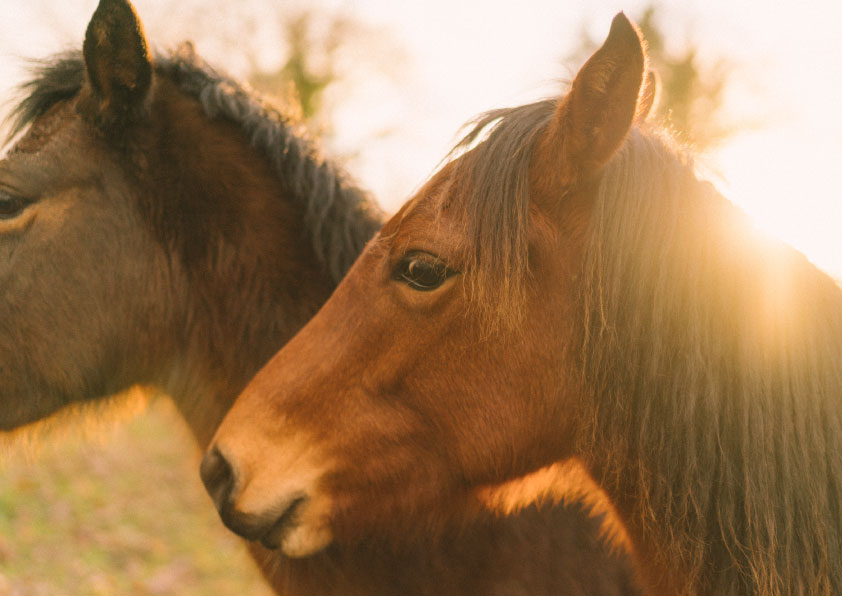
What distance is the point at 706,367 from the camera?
172 cm

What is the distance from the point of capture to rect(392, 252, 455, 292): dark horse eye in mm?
1909

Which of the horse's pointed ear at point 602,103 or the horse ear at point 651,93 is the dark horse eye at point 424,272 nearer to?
the horse's pointed ear at point 602,103

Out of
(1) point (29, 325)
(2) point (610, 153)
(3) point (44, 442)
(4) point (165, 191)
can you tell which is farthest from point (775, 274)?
(3) point (44, 442)

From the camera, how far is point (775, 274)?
1796mm

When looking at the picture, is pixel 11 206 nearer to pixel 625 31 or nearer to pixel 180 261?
pixel 180 261

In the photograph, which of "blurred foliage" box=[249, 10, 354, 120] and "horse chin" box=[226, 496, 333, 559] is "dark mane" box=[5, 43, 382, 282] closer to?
"horse chin" box=[226, 496, 333, 559]

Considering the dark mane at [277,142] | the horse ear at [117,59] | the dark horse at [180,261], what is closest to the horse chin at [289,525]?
the dark horse at [180,261]

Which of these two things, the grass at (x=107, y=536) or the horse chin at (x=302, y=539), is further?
the grass at (x=107, y=536)

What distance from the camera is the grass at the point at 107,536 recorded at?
19.1ft

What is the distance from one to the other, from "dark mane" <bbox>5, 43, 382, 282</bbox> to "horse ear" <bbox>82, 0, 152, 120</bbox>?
0.84 feet

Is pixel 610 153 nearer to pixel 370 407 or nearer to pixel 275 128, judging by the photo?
pixel 370 407

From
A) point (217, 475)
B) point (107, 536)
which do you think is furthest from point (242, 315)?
point (107, 536)

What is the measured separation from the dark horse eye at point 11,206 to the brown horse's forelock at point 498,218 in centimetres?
179

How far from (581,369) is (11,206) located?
89.4 inches
